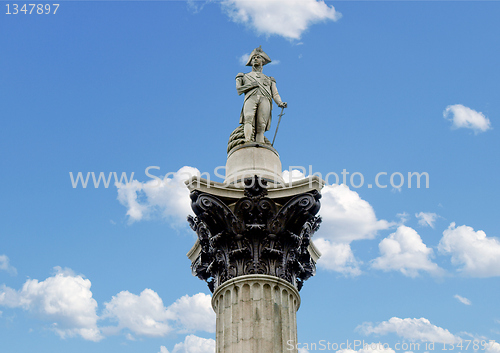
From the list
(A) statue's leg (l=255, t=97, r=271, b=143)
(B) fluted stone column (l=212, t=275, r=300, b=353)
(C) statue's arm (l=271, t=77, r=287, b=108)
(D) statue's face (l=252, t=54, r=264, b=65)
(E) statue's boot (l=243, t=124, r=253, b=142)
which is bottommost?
(B) fluted stone column (l=212, t=275, r=300, b=353)

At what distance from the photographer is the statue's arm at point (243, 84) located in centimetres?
2520

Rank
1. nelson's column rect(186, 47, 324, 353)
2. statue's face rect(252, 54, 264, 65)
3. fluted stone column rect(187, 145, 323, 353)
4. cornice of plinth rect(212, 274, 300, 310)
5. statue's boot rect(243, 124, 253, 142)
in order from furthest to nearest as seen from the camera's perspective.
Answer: statue's face rect(252, 54, 264, 65), statue's boot rect(243, 124, 253, 142), cornice of plinth rect(212, 274, 300, 310), fluted stone column rect(187, 145, 323, 353), nelson's column rect(186, 47, 324, 353)

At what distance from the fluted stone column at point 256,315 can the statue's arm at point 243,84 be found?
767 centimetres

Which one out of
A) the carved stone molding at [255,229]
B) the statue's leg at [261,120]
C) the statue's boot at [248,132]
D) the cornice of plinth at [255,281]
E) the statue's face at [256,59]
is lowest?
the cornice of plinth at [255,281]

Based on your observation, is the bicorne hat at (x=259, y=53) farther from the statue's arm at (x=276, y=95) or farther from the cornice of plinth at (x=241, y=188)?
the cornice of plinth at (x=241, y=188)

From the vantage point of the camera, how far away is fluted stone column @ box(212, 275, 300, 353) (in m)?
19.8

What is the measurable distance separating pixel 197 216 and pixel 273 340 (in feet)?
15.4

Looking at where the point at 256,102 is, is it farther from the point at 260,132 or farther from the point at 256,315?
the point at 256,315

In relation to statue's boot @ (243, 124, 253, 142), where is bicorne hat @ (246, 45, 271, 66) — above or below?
above

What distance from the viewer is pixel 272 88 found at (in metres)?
25.7

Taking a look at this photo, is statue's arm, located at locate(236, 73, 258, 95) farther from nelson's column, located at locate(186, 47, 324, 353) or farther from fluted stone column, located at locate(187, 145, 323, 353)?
fluted stone column, located at locate(187, 145, 323, 353)

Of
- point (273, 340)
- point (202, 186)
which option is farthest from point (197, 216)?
point (273, 340)

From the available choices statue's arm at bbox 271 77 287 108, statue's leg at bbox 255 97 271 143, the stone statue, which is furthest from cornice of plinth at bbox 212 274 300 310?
statue's arm at bbox 271 77 287 108

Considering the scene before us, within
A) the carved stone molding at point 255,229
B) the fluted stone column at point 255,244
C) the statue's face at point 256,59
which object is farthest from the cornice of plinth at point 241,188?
the statue's face at point 256,59
